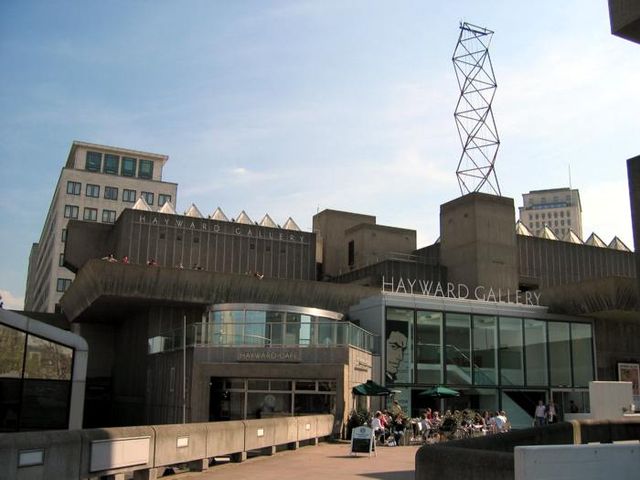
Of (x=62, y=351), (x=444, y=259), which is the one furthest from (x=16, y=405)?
(x=444, y=259)

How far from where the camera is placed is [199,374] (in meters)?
31.4

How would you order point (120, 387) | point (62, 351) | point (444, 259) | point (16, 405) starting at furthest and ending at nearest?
point (444, 259) < point (120, 387) < point (62, 351) < point (16, 405)

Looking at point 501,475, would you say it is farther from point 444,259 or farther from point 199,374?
point 444,259

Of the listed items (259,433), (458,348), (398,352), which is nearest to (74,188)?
(398,352)

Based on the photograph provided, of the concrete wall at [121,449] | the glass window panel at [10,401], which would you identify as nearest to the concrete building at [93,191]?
the glass window panel at [10,401]

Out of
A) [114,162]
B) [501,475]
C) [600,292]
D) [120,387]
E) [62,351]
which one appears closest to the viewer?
[501,475]

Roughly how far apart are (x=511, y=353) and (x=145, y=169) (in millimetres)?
100739

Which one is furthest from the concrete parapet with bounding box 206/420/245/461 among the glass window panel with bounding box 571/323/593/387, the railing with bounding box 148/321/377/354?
the glass window panel with bounding box 571/323/593/387

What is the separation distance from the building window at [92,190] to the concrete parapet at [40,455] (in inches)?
4497

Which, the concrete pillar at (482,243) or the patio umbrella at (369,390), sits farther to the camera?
the concrete pillar at (482,243)

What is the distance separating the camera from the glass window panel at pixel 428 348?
127 feet

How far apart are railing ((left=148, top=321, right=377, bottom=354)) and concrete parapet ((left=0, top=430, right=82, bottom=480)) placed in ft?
61.8

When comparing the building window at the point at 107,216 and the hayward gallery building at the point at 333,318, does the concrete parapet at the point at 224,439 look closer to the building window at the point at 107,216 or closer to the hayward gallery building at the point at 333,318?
the hayward gallery building at the point at 333,318

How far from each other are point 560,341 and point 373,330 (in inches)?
518
